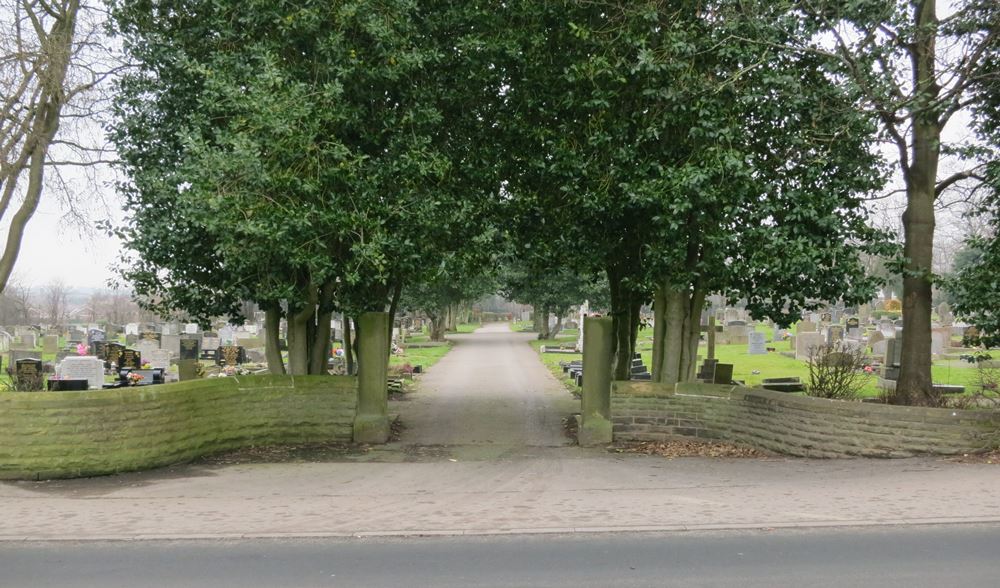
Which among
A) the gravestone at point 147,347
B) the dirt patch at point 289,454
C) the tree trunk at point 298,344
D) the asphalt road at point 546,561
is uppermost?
the tree trunk at point 298,344

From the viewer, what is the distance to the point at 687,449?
42.7 ft

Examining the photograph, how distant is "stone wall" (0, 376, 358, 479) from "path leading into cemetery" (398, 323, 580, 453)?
166 centimetres

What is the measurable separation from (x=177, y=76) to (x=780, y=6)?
353 inches

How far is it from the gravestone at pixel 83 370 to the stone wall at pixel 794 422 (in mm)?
12302

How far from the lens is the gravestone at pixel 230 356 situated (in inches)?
1068

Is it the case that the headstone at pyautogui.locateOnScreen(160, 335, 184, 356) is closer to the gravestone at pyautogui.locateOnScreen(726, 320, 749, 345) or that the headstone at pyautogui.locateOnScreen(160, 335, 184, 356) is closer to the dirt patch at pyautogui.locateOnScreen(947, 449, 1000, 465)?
the dirt patch at pyautogui.locateOnScreen(947, 449, 1000, 465)

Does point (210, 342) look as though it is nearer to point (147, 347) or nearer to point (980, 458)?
point (147, 347)

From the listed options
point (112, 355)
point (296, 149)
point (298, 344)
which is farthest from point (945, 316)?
point (296, 149)

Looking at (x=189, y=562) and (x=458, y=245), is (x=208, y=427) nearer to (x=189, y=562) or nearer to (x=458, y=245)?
(x=458, y=245)

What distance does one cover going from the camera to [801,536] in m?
7.36

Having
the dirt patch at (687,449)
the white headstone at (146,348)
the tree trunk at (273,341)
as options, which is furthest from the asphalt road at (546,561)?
the white headstone at (146,348)

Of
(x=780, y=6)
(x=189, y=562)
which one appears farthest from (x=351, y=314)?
(x=780, y=6)

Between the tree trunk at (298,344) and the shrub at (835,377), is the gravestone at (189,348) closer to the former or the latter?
the tree trunk at (298,344)

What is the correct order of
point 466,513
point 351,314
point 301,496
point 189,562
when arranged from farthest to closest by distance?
point 351,314
point 301,496
point 466,513
point 189,562
